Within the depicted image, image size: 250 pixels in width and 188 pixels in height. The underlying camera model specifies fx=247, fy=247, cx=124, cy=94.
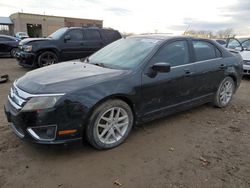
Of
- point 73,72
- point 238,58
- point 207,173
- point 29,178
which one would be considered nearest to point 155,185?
point 207,173

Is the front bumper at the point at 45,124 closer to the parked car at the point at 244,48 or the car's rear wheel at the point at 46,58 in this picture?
the car's rear wheel at the point at 46,58

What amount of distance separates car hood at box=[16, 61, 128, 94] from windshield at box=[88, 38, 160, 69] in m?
0.26

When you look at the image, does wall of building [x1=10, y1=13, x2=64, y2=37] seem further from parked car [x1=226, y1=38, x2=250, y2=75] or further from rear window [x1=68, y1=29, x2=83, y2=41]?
parked car [x1=226, y1=38, x2=250, y2=75]

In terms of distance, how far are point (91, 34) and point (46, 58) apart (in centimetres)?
223

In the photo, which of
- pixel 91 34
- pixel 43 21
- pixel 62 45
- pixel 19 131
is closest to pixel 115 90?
pixel 19 131

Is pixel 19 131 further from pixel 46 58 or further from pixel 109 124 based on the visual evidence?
pixel 46 58

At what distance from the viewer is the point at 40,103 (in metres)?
2.89

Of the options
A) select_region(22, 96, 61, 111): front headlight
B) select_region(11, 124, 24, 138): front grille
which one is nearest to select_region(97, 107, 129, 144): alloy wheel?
select_region(22, 96, 61, 111): front headlight

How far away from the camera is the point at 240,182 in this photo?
9.23 feet

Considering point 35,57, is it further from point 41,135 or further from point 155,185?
point 155,185

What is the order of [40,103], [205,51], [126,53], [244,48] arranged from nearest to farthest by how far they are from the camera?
[40,103] → [126,53] → [205,51] → [244,48]

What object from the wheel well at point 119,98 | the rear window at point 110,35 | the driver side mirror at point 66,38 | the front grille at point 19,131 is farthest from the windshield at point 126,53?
the rear window at point 110,35

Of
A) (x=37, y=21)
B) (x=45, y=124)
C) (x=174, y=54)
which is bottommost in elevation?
(x=45, y=124)

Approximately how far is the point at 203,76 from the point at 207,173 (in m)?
2.12
